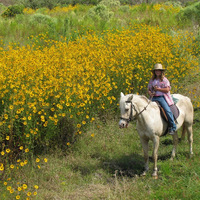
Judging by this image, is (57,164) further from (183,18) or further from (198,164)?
(183,18)

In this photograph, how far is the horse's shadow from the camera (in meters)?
4.90

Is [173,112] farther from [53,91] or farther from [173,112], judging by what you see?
[53,91]

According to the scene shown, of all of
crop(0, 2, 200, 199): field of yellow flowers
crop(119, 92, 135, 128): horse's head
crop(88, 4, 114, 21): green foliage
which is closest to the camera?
crop(119, 92, 135, 128): horse's head

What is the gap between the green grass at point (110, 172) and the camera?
403 cm

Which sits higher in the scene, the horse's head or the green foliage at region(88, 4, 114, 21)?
the green foliage at region(88, 4, 114, 21)

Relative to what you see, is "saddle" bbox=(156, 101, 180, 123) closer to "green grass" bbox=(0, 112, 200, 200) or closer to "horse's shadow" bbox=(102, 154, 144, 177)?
"green grass" bbox=(0, 112, 200, 200)

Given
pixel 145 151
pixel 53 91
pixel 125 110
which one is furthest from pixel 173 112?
pixel 53 91

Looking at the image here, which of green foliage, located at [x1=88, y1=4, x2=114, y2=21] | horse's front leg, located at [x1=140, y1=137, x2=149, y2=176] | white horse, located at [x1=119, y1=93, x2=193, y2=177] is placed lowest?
horse's front leg, located at [x1=140, y1=137, x2=149, y2=176]

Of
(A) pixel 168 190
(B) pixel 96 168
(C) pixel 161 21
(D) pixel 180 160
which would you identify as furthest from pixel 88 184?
(C) pixel 161 21

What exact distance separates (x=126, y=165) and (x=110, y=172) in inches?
15.0

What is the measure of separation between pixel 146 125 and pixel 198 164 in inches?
51.9

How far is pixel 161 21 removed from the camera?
1575 centimetres

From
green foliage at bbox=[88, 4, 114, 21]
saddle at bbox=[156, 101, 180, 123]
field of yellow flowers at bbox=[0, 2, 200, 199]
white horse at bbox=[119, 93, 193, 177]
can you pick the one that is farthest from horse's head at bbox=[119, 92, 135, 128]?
green foliage at bbox=[88, 4, 114, 21]

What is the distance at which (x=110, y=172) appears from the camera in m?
4.91
